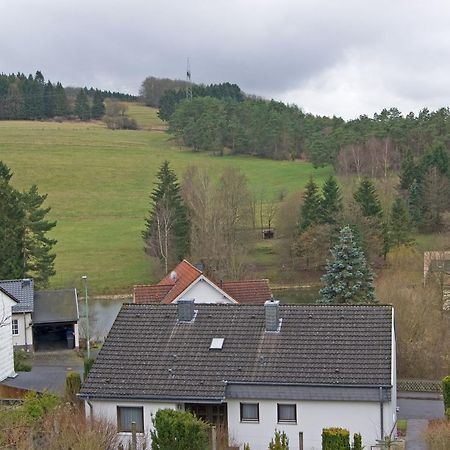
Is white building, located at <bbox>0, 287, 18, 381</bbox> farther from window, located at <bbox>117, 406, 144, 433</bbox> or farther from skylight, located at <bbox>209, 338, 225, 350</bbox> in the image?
skylight, located at <bbox>209, 338, 225, 350</bbox>

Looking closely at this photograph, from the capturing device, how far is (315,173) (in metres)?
94.0

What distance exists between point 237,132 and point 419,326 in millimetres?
76176

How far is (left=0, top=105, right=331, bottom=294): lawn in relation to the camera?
6581cm

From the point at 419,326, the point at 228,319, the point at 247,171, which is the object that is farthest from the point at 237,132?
the point at 228,319

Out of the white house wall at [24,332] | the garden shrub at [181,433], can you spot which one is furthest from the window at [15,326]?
the garden shrub at [181,433]

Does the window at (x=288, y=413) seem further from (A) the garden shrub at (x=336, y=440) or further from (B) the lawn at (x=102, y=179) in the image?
(B) the lawn at (x=102, y=179)

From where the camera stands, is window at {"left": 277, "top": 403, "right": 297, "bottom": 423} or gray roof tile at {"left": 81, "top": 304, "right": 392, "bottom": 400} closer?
window at {"left": 277, "top": 403, "right": 297, "bottom": 423}

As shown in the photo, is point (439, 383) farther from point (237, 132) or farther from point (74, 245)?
point (237, 132)

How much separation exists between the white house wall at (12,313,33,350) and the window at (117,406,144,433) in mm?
19907

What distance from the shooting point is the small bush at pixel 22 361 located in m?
34.6

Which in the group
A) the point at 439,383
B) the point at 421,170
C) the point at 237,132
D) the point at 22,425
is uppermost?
the point at 237,132

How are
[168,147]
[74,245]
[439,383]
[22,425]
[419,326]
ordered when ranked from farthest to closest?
[168,147] → [74,245] → [419,326] → [439,383] → [22,425]

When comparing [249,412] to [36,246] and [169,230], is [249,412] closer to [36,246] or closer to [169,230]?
[36,246]

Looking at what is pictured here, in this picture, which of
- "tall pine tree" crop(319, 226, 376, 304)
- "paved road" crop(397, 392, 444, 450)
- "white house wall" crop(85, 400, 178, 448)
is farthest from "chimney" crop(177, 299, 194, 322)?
"tall pine tree" crop(319, 226, 376, 304)
